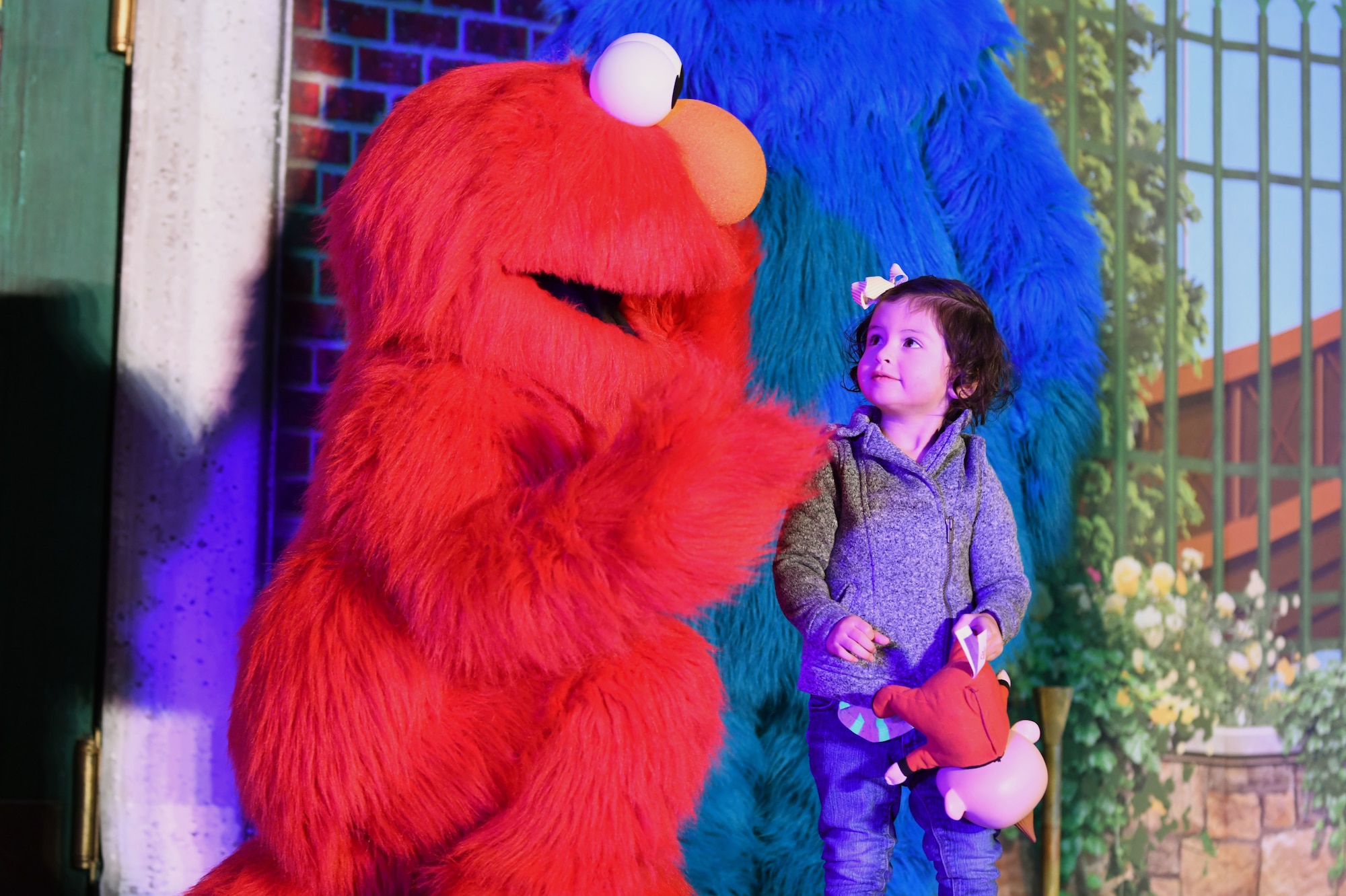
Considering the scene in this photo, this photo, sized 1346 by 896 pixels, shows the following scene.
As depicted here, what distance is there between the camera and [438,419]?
1246mm

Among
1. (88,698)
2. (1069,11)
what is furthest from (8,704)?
(1069,11)

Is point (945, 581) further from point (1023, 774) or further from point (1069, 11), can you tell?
point (1069, 11)

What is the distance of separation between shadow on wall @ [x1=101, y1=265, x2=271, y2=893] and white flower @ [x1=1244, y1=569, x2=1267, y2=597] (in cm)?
209

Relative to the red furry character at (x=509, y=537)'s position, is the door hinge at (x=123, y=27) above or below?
above

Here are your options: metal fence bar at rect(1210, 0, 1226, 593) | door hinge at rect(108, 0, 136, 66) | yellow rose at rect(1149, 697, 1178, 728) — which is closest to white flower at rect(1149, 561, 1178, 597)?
metal fence bar at rect(1210, 0, 1226, 593)

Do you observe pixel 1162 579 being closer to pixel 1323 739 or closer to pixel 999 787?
pixel 1323 739

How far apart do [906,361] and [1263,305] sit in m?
1.51

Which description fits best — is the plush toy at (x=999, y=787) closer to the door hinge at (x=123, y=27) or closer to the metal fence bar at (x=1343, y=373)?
the metal fence bar at (x=1343, y=373)

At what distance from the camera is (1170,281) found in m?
2.45

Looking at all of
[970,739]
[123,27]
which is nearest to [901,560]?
[970,739]

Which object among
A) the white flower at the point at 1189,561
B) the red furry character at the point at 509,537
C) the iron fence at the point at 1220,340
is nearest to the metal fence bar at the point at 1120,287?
the iron fence at the point at 1220,340

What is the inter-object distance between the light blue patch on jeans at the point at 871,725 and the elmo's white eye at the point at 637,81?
77 centimetres

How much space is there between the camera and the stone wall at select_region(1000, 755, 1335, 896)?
2.34 meters

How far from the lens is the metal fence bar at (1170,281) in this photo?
8.02 ft
